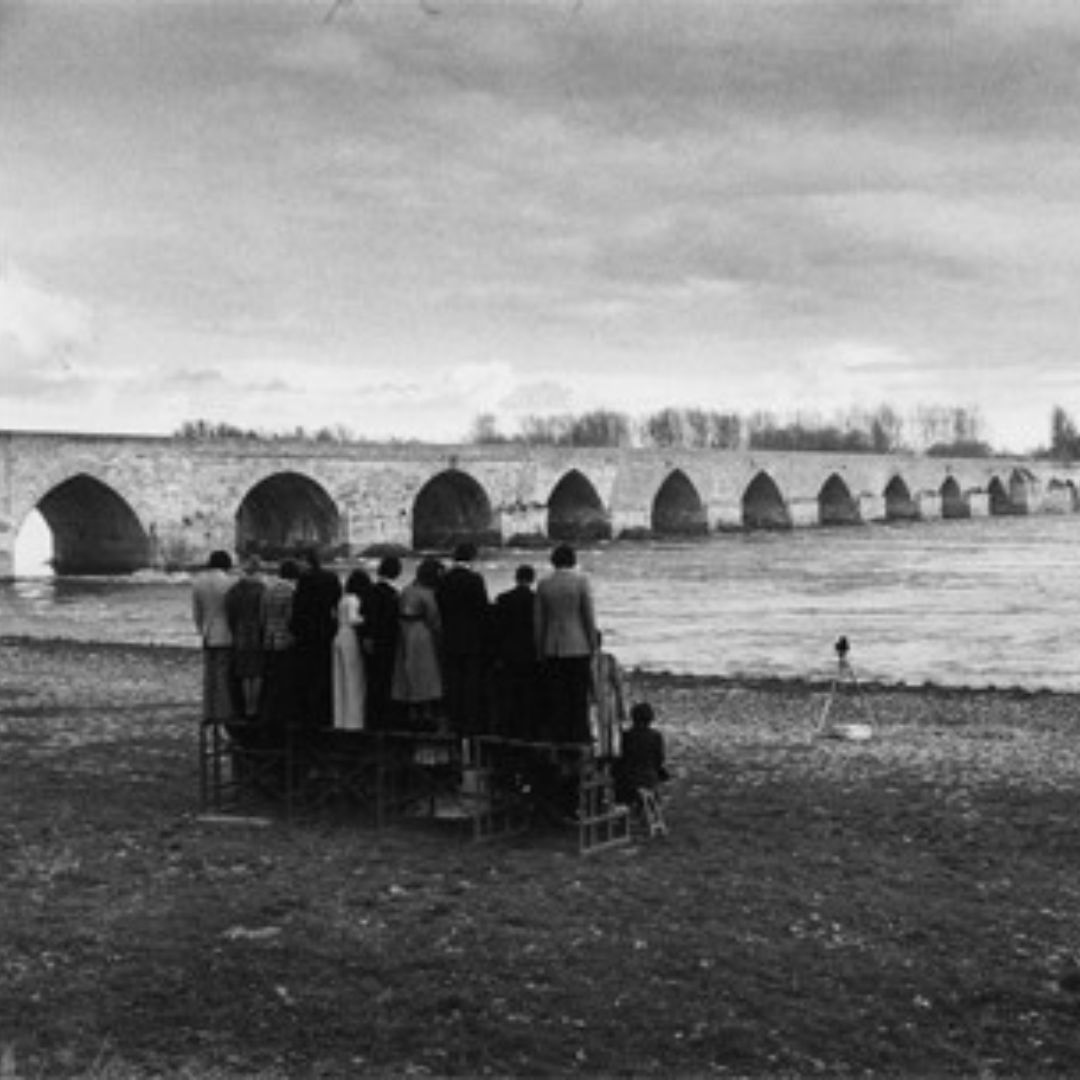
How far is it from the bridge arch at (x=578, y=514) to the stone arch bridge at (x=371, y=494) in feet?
0.25

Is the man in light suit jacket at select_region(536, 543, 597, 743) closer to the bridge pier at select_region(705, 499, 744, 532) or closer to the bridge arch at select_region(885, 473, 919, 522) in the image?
the bridge pier at select_region(705, 499, 744, 532)

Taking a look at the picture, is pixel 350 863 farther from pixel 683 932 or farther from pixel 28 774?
pixel 28 774

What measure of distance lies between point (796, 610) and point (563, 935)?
26.3 metres

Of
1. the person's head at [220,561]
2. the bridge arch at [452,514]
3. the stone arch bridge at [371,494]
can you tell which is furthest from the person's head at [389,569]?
the bridge arch at [452,514]

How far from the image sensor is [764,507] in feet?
276

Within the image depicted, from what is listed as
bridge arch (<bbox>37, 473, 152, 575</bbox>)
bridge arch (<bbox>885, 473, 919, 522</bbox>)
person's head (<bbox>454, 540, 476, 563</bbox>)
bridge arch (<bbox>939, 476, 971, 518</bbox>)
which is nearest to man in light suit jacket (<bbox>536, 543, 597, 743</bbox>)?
person's head (<bbox>454, 540, 476, 563</bbox>)

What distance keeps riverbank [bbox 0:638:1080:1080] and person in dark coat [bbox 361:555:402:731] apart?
1.00 m

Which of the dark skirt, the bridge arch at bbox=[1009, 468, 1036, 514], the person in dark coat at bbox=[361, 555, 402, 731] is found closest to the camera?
the person in dark coat at bbox=[361, 555, 402, 731]

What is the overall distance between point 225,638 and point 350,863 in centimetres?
270


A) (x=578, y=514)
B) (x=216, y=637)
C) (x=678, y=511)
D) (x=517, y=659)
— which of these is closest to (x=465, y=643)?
(x=517, y=659)

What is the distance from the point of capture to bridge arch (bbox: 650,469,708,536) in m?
74.4

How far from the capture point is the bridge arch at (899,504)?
99750mm

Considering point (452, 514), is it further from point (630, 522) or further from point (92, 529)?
point (92, 529)

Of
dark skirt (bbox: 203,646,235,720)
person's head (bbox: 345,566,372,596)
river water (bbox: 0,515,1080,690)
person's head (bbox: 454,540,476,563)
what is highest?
person's head (bbox: 454,540,476,563)
